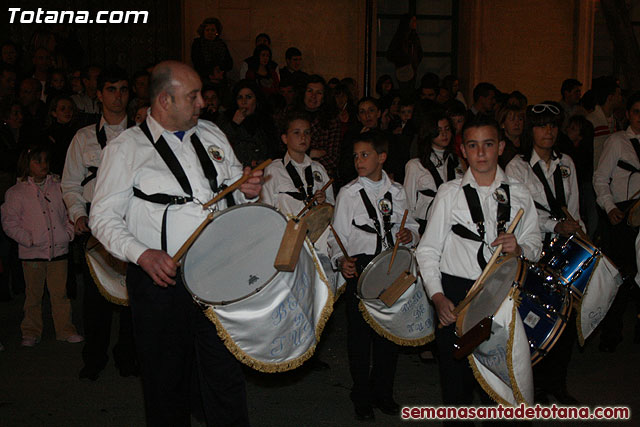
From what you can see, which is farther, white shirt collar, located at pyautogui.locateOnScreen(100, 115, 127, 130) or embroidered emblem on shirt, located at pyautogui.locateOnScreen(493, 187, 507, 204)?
white shirt collar, located at pyautogui.locateOnScreen(100, 115, 127, 130)

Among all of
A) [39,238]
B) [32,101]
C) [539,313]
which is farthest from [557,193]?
[32,101]

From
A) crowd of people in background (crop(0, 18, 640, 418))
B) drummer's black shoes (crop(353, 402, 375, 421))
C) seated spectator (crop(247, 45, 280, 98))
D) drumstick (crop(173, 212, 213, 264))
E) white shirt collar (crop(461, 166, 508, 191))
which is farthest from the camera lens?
seated spectator (crop(247, 45, 280, 98))

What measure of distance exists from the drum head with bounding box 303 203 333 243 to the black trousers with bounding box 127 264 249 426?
0.88 m

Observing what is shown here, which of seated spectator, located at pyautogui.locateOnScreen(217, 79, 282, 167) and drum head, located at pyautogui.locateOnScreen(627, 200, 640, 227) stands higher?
seated spectator, located at pyautogui.locateOnScreen(217, 79, 282, 167)

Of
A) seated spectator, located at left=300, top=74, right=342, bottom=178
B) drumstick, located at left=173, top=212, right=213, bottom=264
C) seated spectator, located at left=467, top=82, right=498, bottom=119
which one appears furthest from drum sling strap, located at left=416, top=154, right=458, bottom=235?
seated spectator, located at left=467, top=82, right=498, bottom=119

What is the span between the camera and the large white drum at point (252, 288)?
3.53m

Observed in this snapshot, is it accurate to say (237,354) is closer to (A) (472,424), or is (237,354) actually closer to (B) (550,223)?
(A) (472,424)

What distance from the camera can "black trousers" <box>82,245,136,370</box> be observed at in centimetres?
591

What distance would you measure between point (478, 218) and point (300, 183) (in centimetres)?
235

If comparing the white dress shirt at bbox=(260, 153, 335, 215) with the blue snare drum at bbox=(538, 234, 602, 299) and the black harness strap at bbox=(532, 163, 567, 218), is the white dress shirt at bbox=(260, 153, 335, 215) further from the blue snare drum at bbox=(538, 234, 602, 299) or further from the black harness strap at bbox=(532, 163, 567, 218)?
the blue snare drum at bbox=(538, 234, 602, 299)

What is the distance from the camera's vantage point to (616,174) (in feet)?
22.3

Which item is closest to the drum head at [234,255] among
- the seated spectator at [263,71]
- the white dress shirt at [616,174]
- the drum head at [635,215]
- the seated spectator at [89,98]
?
the drum head at [635,215]

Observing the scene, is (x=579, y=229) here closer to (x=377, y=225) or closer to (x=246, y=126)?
(x=377, y=225)

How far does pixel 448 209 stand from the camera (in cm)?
430
